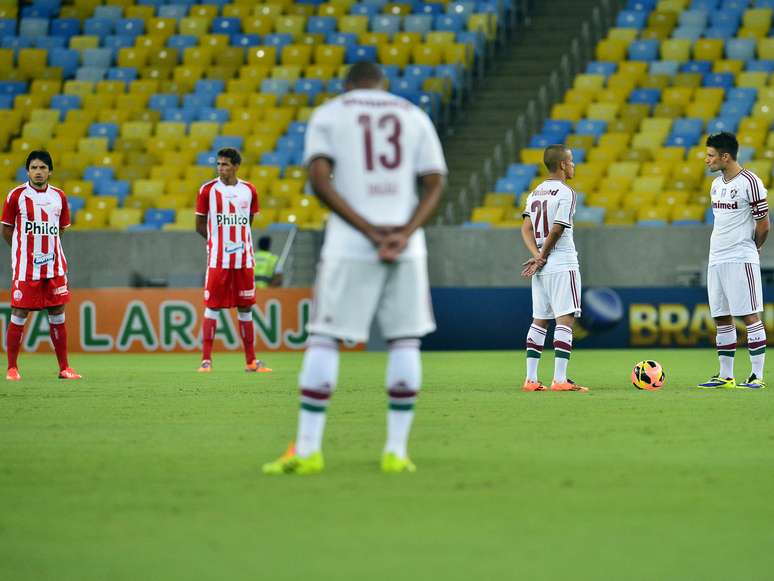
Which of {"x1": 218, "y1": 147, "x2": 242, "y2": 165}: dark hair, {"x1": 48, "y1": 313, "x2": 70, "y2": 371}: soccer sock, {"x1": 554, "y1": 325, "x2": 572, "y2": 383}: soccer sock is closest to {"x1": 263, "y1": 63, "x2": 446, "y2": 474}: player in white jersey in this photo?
{"x1": 554, "y1": 325, "x2": 572, "y2": 383}: soccer sock

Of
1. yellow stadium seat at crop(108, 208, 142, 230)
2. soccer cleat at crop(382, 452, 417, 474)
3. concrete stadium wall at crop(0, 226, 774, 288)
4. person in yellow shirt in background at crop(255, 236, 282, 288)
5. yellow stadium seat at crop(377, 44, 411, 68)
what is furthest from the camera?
yellow stadium seat at crop(377, 44, 411, 68)

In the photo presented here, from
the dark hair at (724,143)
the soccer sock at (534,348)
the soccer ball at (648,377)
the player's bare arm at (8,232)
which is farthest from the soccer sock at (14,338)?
the dark hair at (724,143)

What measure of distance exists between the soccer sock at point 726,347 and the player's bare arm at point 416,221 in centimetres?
628

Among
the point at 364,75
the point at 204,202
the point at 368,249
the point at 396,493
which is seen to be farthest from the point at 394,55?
the point at 396,493

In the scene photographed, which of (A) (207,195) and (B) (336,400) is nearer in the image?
(B) (336,400)

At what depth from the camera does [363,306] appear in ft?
20.0

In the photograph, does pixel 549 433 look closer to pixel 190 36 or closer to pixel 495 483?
pixel 495 483

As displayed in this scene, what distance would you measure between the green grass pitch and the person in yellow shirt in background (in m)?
10.4

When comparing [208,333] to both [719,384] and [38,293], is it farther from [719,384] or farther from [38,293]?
[719,384]

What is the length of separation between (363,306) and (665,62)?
2097 centimetres

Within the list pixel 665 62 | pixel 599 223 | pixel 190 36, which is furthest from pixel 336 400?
pixel 190 36

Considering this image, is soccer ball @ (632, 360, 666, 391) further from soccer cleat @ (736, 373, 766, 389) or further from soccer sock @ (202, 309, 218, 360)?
soccer sock @ (202, 309, 218, 360)

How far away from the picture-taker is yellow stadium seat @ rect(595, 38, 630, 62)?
26672 mm

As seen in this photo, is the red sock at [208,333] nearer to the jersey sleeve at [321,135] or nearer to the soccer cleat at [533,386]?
the soccer cleat at [533,386]
